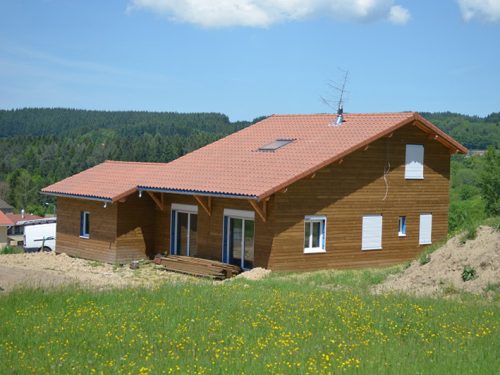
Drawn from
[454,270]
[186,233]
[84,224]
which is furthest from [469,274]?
[84,224]

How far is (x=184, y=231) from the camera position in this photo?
28.5 meters

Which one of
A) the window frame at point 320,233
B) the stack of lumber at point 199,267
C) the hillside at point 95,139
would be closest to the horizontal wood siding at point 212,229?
the stack of lumber at point 199,267

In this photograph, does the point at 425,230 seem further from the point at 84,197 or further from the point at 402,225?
the point at 84,197

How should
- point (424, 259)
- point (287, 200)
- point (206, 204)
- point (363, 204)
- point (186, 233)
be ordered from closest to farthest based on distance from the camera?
point (424, 259) < point (287, 200) < point (206, 204) < point (363, 204) < point (186, 233)

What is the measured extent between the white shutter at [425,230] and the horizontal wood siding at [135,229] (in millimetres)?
10013

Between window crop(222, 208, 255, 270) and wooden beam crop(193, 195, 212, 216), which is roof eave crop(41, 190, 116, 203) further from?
window crop(222, 208, 255, 270)

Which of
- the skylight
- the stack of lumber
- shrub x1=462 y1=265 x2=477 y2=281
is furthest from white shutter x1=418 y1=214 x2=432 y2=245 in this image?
shrub x1=462 y1=265 x2=477 y2=281

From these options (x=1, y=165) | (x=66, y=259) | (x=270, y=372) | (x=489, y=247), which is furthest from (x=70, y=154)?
(x=270, y=372)

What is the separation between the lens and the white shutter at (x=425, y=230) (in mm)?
29328

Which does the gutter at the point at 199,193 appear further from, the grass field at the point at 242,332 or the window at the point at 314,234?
the grass field at the point at 242,332

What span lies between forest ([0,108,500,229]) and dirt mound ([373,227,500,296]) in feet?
108

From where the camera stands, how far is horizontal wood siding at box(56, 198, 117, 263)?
29.2m

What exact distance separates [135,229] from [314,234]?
23.5 ft

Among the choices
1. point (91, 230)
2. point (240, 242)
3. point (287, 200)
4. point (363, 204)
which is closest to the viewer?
point (287, 200)
